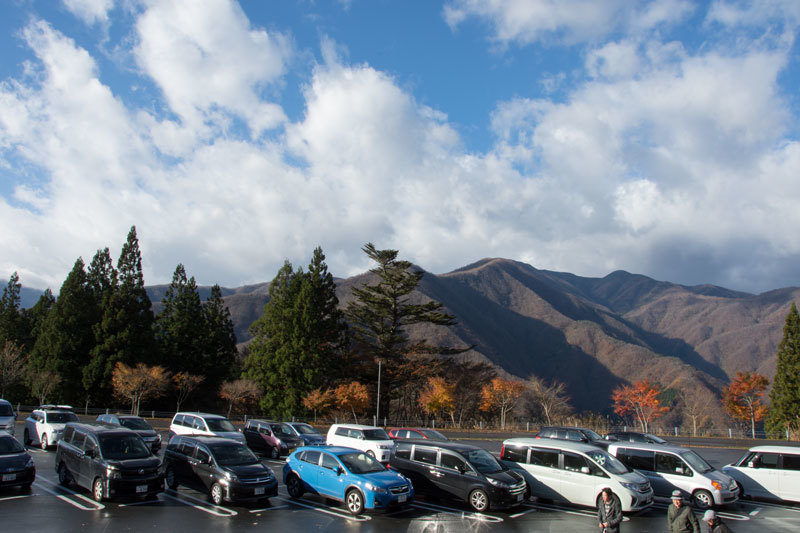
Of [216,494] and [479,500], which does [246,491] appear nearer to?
[216,494]

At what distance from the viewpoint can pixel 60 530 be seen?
1076cm

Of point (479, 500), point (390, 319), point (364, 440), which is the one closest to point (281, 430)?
point (364, 440)

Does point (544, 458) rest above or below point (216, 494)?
above

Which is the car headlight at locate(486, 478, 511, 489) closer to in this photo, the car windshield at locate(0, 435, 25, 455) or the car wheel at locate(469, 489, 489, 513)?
the car wheel at locate(469, 489, 489, 513)

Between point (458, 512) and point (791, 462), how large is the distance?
10548 mm

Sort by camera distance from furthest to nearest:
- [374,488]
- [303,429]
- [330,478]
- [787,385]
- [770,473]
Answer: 1. [787,385]
2. [303,429]
3. [770,473]
4. [330,478]
5. [374,488]

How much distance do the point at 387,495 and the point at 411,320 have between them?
139 ft

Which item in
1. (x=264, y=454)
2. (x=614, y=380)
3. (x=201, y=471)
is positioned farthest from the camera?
(x=614, y=380)

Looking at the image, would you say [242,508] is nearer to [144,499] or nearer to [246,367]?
[144,499]

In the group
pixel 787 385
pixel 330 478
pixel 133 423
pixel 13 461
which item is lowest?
pixel 133 423

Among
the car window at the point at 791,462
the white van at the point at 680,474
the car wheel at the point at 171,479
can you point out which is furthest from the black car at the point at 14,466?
the car window at the point at 791,462

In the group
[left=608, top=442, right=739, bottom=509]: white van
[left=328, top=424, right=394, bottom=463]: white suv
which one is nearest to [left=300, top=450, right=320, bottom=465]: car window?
[left=328, top=424, right=394, bottom=463]: white suv

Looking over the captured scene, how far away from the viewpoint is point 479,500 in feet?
45.4

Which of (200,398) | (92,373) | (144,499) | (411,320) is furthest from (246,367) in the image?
(144,499)
